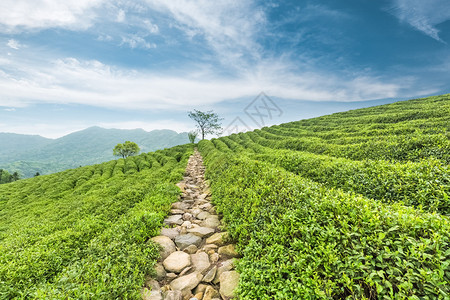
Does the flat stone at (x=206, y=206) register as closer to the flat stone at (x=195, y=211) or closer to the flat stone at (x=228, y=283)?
the flat stone at (x=195, y=211)

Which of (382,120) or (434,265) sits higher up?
(382,120)

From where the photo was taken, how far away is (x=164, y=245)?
20.4 ft

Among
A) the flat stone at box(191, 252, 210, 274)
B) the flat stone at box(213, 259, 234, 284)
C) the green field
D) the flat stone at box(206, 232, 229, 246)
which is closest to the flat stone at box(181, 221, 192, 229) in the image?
the green field

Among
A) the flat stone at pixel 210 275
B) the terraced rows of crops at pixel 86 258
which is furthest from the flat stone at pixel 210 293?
the terraced rows of crops at pixel 86 258

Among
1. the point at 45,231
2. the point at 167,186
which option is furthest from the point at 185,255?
the point at 45,231

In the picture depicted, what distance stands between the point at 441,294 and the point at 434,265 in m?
0.45

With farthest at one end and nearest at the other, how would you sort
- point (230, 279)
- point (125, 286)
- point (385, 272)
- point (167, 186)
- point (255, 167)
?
point (167, 186), point (255, 167), point (230, 279), point (125, 286), point (385, 272)

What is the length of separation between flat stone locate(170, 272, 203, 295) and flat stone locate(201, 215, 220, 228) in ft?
8.59

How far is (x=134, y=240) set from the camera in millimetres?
6125

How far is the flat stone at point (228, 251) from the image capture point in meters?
5.72

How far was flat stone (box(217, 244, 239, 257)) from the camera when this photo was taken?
5.72m

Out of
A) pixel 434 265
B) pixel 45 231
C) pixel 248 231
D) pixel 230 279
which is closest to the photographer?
pixel 434 265

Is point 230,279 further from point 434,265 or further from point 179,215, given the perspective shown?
point 179,215

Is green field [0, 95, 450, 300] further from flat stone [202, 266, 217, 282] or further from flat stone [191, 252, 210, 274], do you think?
flat stone [191, 252, 210, 274]
